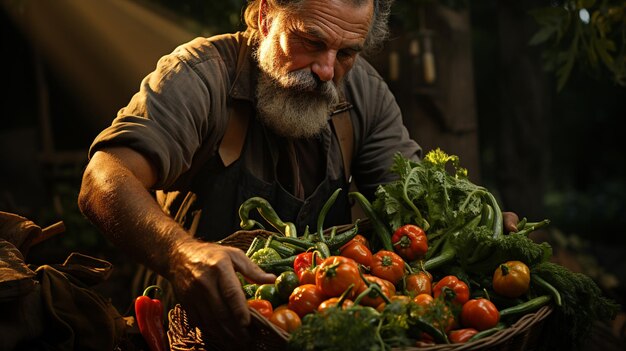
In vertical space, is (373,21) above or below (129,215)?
above

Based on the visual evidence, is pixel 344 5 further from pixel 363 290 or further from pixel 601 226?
pixel 601 226

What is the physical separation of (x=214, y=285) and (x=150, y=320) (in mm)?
685

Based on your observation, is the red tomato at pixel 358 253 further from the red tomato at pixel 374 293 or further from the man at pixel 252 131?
the man at pixel 252 131

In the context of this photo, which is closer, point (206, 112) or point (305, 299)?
point (305, 299)

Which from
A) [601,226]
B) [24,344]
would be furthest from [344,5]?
[601,226]

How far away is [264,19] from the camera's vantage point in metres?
3.45

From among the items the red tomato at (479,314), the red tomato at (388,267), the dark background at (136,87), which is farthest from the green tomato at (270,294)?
the dark background at (136,87)

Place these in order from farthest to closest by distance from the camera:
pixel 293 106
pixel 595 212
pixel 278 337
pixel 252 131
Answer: pixel 595 212 → pixel 252 131 → pixel 293 106 → pixel 278 337

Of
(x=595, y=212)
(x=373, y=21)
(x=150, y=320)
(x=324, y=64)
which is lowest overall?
(x=595, y=212)

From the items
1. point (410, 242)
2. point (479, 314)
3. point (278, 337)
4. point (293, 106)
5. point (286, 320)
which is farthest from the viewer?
point (293, 106)

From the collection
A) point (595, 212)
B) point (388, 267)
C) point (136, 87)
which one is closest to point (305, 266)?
point (388, 267)

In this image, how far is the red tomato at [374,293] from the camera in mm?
2373

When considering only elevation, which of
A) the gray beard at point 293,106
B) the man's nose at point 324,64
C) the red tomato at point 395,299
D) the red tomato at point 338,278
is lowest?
the red tomato at point 395,299

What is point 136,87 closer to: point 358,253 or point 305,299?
point 358,253
